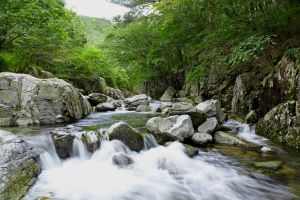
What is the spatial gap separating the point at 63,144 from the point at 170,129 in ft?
10.0

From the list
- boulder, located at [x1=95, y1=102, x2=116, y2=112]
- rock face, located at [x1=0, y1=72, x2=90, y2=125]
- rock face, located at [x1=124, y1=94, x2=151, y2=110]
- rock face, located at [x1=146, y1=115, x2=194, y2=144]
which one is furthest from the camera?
rock face, located at [x1=124, y1=94, x2=151, y2=110]

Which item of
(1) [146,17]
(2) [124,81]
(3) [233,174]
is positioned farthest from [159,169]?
(2) [124,81]

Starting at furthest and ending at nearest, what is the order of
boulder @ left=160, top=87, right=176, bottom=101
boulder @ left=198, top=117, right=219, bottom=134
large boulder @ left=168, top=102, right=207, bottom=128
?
boulder @ left=160, top=87, right=176, bottom=101 → large boulder @ left=168, top=102, right=207, bottom=128 → boulder @ left=198, top=117, right=219, bottom=134

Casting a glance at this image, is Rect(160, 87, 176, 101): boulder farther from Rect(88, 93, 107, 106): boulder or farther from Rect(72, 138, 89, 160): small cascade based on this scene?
Rect(72, 138, 89, 160): small cascade

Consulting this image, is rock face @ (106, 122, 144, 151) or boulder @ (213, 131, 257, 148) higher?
rock face @ (106, 122, 144, 151)

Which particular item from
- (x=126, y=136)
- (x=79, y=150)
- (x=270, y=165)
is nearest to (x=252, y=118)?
(x=270, y=165)

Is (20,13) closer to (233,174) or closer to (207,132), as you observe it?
(207,132)

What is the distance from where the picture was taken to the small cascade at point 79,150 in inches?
275

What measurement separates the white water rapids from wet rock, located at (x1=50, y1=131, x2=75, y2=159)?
127 mm

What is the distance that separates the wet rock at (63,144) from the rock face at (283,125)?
5.84 m

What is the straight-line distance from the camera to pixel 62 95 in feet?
32.7

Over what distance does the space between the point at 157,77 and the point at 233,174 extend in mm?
20261

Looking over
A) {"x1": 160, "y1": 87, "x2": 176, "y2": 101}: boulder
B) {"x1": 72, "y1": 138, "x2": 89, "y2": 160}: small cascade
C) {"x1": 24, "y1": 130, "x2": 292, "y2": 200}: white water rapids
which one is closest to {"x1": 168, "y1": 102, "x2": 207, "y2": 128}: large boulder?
{"x1": 24, "y1": 130, "x2": 292, "y2": 200}: white water rapids

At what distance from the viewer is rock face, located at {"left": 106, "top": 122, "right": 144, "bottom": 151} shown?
298 inches
